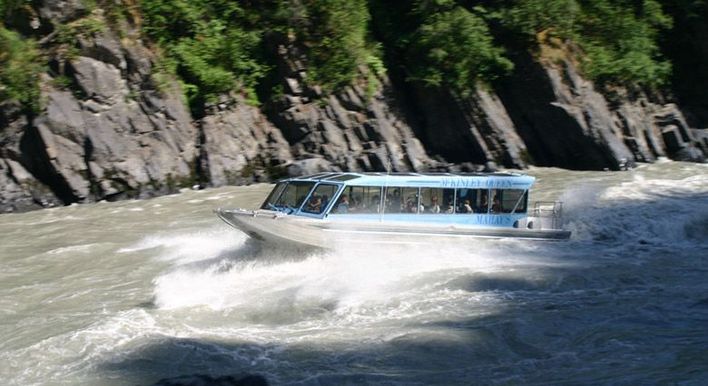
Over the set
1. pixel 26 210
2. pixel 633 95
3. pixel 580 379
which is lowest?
pixel 580 379

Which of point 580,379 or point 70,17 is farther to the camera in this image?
point 70,17

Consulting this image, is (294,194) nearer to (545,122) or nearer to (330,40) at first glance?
(330,40)

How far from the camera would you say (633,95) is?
32719 millimetres

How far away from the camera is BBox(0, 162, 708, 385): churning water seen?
1038 centimetres

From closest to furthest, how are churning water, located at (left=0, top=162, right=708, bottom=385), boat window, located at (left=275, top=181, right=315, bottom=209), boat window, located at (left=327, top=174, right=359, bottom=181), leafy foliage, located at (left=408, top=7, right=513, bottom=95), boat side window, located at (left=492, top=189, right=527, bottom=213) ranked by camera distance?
churning water, located at (left=0, top=162, right=708, bottom=385), boat window, located at (left=275, top=181, right=315, bottom=209), boat window, located at (left=327, top=174, right=359, bottom=181), boat side window, located at (left=492, top=189, right=527, bottom=213), leafy foliage, located at (left=408, top=7, right=513, bottom=95)

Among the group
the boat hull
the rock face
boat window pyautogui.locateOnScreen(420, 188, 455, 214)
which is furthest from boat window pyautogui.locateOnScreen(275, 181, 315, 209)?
the rock face

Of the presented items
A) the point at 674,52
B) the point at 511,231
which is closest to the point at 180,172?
the point at 511,231

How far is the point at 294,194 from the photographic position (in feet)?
53.1

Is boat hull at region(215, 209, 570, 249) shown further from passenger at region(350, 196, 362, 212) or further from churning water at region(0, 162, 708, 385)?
passenger at region(350, 196, 362, 212)

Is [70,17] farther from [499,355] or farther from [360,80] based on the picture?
[499,355]

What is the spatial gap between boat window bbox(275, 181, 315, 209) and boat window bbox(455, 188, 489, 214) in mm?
3317

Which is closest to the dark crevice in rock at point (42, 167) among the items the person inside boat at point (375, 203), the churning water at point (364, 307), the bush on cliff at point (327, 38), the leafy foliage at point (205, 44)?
the churning water at point (364, 307)

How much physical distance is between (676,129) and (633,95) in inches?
89.0

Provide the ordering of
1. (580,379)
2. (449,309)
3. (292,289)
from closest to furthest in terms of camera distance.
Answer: (580,379) → (449,309) → (292,289)
